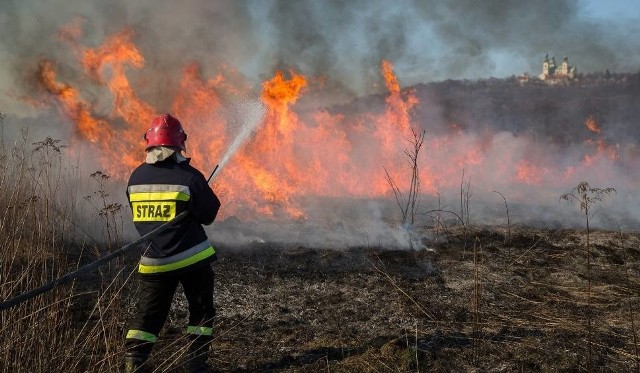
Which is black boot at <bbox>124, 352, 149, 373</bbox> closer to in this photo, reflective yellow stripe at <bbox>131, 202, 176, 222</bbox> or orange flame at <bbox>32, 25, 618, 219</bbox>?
reflective yellow stripe at <bbox>131, 202, 176, 222</bbox>

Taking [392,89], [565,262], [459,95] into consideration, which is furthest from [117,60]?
[459,95]

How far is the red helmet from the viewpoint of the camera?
3.37 meters

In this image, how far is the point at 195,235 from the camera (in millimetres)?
3309

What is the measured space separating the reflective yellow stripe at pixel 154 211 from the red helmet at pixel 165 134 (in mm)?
462

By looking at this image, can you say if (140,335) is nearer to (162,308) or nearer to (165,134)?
(162,308)

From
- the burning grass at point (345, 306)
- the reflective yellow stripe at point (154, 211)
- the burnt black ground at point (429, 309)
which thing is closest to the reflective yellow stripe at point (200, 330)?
the burning grass at point (345, 306)

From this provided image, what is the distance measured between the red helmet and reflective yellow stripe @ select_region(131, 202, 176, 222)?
462 mm

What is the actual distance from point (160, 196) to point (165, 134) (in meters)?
0.51

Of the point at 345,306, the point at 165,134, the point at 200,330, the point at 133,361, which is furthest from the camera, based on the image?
the point at 345,306

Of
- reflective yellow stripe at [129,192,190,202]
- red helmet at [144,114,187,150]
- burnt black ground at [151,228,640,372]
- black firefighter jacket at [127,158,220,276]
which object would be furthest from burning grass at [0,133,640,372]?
red helmet at [144,114,187,150]

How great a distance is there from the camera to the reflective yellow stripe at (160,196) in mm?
3195

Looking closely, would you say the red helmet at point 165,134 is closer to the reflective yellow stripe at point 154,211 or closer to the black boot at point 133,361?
the reflective yellow stripe at point 154,211

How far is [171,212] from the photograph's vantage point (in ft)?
10.6

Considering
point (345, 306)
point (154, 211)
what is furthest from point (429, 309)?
point (154, 211)
